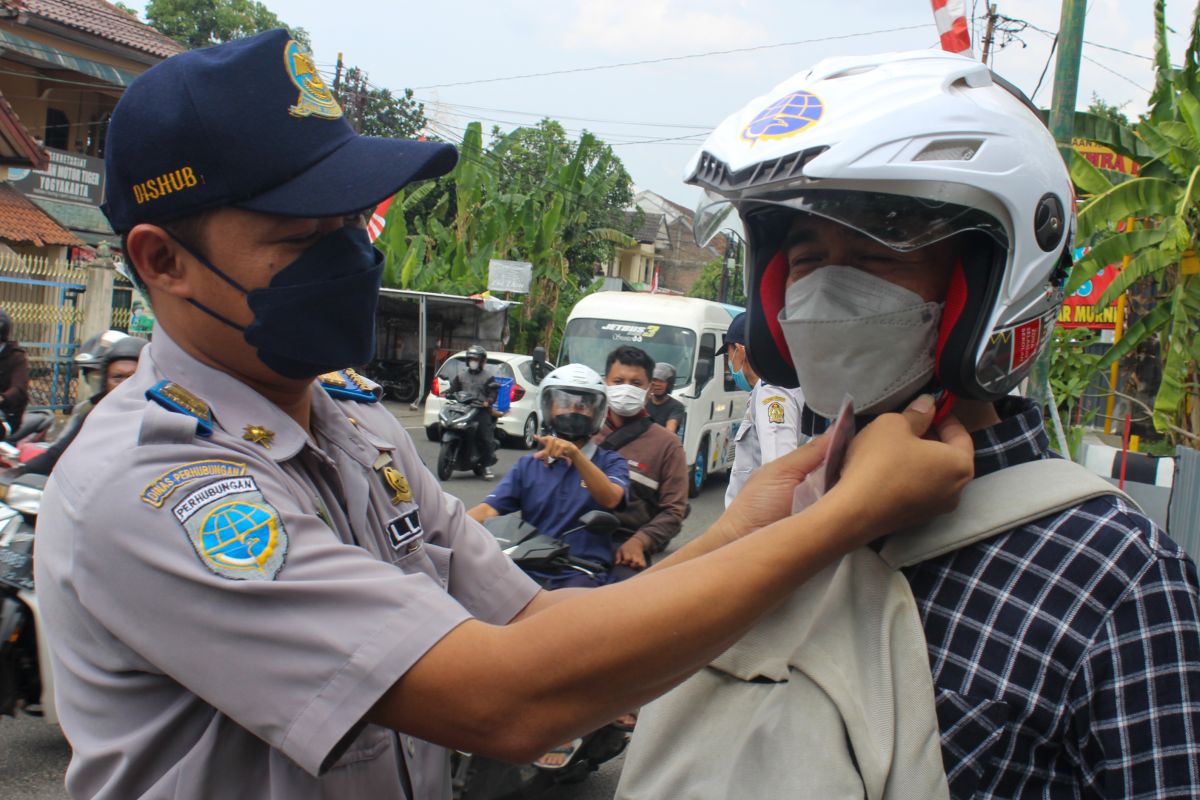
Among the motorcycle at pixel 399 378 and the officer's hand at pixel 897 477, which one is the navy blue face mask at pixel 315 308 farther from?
the motorcycle at pixel 399 378

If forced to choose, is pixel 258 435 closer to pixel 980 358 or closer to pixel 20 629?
pixel 980 358

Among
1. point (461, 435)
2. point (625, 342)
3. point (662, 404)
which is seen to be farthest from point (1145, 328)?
point (461, 435)

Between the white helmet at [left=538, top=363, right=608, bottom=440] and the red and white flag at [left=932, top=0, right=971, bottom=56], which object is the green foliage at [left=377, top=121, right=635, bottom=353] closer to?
the white helmet at [left=538, top=363, right=608, bottom=440]

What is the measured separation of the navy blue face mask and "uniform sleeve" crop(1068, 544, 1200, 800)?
46.1 inches

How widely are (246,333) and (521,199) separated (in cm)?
2317

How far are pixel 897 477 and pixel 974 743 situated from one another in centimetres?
35

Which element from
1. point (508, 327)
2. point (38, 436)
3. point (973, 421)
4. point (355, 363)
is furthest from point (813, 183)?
point (508, 327)

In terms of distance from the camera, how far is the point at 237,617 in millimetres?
1202

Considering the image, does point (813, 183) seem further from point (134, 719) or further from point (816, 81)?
point (134, 719)

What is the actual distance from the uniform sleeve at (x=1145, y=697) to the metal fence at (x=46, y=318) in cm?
1377

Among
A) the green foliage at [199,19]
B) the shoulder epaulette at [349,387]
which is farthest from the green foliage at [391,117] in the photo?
the shoulder epaulette at [349,387]

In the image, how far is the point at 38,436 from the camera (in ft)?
21.9

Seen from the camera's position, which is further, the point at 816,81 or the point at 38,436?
the point at 38,436

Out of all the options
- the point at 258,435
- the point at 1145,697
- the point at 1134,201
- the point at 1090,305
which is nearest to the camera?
the point at 1145,697
